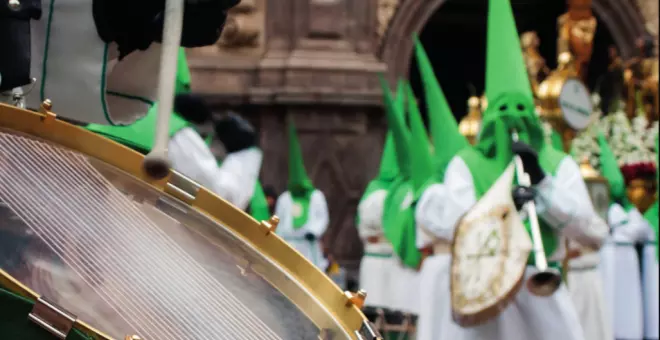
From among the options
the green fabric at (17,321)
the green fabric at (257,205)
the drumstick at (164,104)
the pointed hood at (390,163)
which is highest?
the pointed hood at (390,163)

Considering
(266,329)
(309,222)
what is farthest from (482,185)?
(309,222)

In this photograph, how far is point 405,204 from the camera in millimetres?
7121

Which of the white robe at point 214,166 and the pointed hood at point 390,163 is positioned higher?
the pointed hood at point 390,163

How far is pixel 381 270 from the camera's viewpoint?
28.0 feet

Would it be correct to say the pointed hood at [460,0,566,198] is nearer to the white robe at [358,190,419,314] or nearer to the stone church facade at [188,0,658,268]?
the white robe at [358,190,419,314]

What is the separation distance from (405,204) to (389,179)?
177 centimetres

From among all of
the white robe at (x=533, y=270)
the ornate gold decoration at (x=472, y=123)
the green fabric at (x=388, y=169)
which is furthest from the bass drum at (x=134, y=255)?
the green fabric at (x=388, y=169)

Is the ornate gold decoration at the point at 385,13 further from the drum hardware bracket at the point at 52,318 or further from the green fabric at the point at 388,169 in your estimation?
the drum hardware bracket at the point at 52,318

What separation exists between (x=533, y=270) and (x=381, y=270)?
3774mm

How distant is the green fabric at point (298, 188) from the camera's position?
10.3 metres

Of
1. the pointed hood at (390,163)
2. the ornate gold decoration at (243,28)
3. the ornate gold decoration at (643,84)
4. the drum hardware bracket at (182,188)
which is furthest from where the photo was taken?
the ornate gold decoration at (243,28)

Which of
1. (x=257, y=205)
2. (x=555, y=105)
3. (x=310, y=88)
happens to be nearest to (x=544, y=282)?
(x=555, y=105)

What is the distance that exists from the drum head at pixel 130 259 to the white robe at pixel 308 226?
863 centimetres

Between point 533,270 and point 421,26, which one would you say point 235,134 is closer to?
point 533,270
